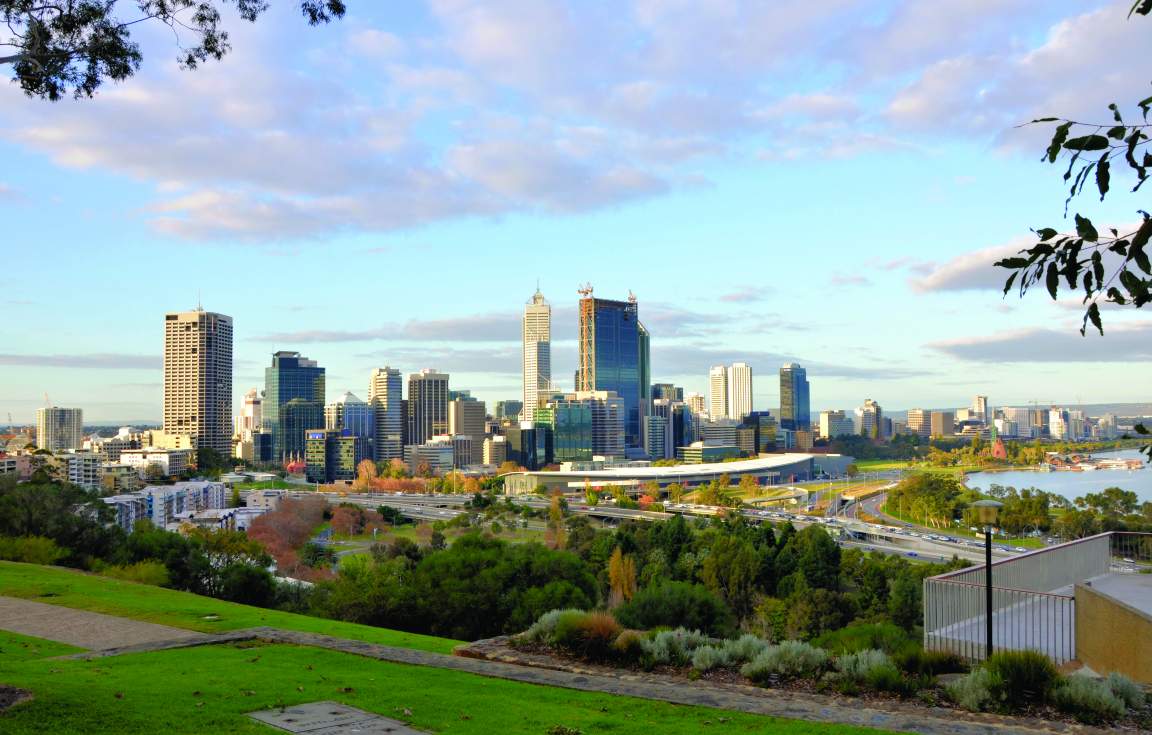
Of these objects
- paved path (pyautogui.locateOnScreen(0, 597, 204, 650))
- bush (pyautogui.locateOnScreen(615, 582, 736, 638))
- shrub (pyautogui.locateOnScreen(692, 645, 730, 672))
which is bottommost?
bush (pyautogui.locateOnScreen(615, 582, 736, 638))

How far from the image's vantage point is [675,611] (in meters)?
18.9

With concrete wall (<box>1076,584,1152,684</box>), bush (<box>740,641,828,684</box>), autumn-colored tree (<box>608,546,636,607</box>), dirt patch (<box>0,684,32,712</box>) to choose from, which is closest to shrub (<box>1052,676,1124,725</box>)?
concrete wall (<box>1076,584,1152,684</box>)

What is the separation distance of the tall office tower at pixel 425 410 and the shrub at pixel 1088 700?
15557cm

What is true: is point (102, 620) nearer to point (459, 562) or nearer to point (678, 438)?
point (459, 562)

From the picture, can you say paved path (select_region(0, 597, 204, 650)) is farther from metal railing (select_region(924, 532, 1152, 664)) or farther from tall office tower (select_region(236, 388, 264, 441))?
tall office tower (select_region(236, 388, 264, 441))

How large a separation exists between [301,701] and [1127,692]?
18.9 ft

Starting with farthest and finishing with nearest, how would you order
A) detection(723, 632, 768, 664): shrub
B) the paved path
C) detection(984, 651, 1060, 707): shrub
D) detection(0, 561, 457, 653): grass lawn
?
detection(0, 561, 457, 653): grass lawn < the paved path < detection(723, 632, 768, 664): shrub < detection(984, 651, 1060, 707): shrub

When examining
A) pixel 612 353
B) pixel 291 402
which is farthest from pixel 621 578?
pixel 612 353

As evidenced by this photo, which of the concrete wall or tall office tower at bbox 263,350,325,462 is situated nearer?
the concrete wall

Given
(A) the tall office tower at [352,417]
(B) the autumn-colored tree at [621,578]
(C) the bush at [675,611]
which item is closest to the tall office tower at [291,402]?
(A) the tall office tower at [352,417]

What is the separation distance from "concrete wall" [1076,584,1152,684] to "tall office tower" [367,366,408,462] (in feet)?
465

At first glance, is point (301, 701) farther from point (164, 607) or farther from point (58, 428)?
point (58, 428)

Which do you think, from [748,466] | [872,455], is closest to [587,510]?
[748,466]

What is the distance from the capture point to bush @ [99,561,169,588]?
717 inches
